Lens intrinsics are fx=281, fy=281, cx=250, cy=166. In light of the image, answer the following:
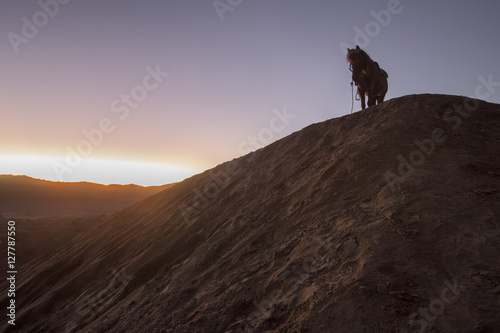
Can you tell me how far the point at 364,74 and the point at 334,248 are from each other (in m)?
7.48

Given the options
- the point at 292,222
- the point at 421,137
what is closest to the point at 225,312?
the point at 292,222

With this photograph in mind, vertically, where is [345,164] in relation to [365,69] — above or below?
below

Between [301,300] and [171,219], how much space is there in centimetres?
537

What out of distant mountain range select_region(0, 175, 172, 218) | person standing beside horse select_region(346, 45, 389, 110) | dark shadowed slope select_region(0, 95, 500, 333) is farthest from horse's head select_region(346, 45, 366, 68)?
distant mountain range select_region(0, 175, 172, 218)

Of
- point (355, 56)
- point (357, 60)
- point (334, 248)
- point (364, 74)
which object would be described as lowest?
point (334, 248)

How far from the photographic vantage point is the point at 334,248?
297cm

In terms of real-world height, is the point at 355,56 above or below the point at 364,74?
above

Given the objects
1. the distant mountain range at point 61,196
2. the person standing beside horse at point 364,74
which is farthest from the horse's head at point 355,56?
the distant mountain range at point 61,196

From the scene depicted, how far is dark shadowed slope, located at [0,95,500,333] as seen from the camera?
221cm

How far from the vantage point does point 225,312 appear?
114 inches

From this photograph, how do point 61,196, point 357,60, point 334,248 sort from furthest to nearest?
point 61,196 < point 357,60 < point 334,248

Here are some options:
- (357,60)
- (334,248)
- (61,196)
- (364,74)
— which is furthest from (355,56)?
(61,196)

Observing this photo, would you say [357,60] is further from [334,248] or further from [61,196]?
[61,196]

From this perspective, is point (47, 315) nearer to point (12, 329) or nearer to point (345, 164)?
point (12, 329)
